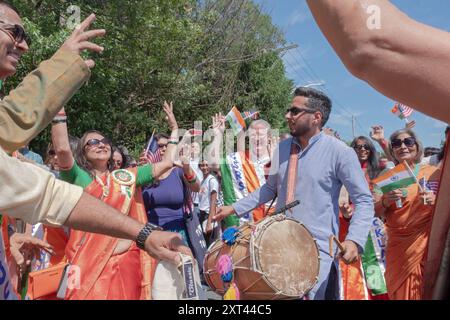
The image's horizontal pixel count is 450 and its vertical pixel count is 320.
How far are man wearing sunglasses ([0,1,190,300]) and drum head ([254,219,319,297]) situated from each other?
1125mm

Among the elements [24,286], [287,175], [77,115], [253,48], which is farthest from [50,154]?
[253,48]

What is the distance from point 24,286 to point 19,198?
116 inches

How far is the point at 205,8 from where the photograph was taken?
22328 mm

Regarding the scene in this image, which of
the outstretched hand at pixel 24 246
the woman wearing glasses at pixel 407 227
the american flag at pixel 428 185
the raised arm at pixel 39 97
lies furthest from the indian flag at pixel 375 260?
the raised arm at pixel 39 97

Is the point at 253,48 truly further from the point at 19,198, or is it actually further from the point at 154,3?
the point at 19,198

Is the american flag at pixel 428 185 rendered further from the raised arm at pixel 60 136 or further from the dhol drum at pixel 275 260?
the raised arm at pixel 60 136

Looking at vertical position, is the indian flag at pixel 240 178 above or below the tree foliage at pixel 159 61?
below

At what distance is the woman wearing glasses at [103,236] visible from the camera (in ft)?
11.9

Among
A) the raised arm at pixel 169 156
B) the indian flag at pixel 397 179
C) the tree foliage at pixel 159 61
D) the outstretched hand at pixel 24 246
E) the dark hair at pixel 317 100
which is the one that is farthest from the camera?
the tree foliage at pixel 159 61

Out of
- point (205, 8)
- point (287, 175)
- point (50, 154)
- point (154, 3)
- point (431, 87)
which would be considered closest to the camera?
point (431, 87)

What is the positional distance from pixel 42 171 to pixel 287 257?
1746 millimetres

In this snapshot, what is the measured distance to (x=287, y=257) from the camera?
305 centimetres

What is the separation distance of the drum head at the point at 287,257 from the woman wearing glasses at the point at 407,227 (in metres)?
1.53

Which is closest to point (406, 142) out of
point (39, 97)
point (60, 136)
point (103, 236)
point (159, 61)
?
point (103, 236)
